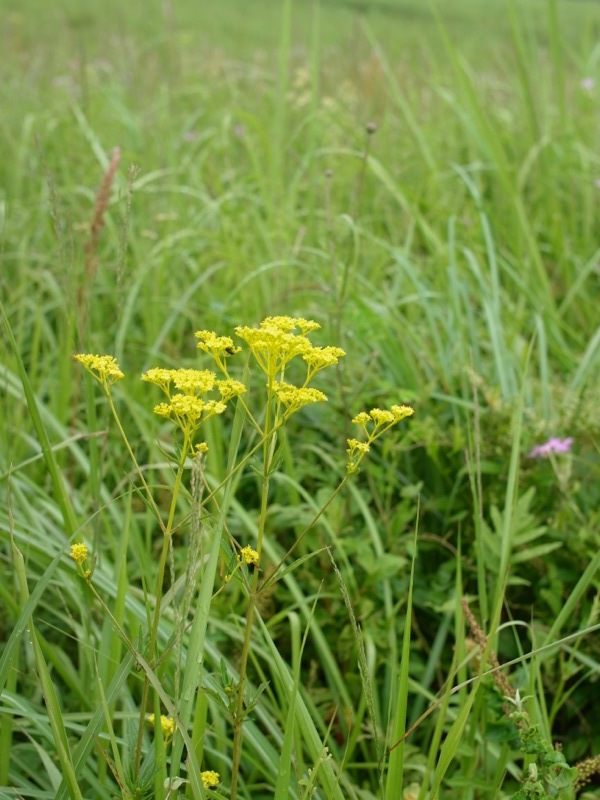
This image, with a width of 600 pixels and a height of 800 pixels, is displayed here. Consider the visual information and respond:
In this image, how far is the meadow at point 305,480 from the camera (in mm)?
895

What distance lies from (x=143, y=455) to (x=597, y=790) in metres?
1.11

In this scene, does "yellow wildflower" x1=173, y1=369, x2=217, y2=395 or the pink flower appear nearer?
"yellow wildflower" x1=173, y1=369, x2=217, y2=395

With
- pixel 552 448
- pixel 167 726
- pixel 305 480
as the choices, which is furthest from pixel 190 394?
pixel 305 480

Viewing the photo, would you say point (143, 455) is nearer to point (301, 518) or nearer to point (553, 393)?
point (301, 518)

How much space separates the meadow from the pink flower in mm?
11

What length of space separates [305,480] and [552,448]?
0.51 meters

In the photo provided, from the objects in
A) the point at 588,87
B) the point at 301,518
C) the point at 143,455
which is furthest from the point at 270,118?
the point at 301,518

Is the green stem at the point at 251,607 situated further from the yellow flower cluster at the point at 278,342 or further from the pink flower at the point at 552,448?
the pink flower at the point at 552,448

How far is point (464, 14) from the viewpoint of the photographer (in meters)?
10.0

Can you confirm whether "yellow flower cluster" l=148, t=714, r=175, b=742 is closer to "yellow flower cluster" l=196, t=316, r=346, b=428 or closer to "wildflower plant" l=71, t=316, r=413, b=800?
"wildflower plant" l=71, t=316, r=413, b=800

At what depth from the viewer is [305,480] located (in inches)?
73.2

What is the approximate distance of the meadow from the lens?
0.90 meters

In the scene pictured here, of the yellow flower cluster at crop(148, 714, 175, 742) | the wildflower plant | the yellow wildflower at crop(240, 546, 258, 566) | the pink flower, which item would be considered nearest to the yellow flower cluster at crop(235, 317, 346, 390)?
the wildflower plant

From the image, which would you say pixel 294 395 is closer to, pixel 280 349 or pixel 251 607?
pixel 280 349
